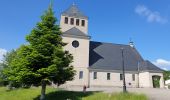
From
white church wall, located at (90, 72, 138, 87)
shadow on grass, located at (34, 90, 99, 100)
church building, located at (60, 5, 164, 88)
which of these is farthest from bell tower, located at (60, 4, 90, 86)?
shadow on grass, located at (34, 90, 99, 100)

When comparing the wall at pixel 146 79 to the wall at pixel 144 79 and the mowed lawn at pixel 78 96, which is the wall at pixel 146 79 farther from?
the mowed lawn at pixel 78 96

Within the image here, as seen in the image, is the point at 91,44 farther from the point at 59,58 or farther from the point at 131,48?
the point at 59,58

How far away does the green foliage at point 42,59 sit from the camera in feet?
82.4

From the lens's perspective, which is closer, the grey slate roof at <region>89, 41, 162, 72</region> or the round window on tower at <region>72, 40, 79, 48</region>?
the round window on tower at <region>72, 40, 79, 48</region>

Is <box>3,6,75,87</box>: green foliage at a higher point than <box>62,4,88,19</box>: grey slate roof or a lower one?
lower

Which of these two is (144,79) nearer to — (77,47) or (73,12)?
(77,47)

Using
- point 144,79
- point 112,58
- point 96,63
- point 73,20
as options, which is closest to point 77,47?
point 96,63

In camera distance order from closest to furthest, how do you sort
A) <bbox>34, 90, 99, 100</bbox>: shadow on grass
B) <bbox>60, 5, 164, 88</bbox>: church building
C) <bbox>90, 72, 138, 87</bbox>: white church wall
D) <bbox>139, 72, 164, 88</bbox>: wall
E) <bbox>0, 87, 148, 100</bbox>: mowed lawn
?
<bbox>0, 87, 148, 100</bbox>: mowed lawn < <bbox>34, 90, 99, 100</bbox>: shadow on grass < <bbox>60, 5, 164, 88</bbox>: church building < <bbox>90, 72, 138, 87</bbox>: white church wall < <bbox>139, 72, 164, 88</bbox>: wall

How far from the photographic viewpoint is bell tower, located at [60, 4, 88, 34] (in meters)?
47.4

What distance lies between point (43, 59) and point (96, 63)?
21904mm

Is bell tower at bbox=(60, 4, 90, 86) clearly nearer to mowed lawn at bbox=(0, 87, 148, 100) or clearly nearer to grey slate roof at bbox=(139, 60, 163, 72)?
grey slate roof at bbox=(139, 60, 163, 72)

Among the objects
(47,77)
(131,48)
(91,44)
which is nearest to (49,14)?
(47,77)

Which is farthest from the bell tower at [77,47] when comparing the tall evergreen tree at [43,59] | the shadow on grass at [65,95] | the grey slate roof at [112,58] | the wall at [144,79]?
the tall evergreen tree at [43,59]

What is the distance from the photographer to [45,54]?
1047 inches
